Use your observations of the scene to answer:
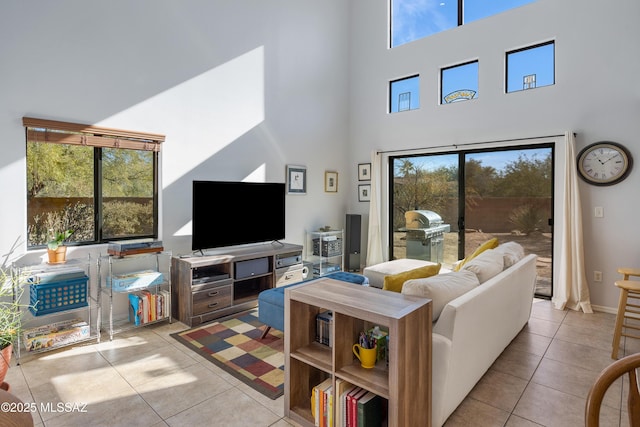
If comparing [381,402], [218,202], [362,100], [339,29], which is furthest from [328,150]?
[381,402]

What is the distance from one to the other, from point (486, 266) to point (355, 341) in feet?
4.01

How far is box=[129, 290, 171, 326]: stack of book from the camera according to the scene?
3418 millimetres

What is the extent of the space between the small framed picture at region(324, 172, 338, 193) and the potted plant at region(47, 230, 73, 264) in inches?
146

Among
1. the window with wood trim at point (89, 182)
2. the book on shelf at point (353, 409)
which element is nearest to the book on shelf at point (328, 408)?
the book on shelf at point (353, 409)

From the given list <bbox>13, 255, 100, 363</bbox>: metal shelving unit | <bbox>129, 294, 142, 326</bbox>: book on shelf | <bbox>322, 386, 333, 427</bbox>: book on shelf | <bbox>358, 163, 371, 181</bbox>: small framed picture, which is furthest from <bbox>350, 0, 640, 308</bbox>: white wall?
<bbox>13, 255, 100, 363</bbox>: metal shelving unit

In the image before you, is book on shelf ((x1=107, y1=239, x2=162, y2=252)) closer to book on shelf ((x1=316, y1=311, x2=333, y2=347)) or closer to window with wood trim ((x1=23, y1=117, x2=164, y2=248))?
window with wood trim ((x1=23, y1=117, x2=164, y2=248))

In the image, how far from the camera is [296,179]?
211 inches

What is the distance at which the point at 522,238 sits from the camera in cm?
461

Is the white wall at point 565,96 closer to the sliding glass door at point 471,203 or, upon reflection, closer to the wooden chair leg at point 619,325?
the sliding glass door at point 471,203

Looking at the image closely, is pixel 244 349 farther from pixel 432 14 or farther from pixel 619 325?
pixel 432 14

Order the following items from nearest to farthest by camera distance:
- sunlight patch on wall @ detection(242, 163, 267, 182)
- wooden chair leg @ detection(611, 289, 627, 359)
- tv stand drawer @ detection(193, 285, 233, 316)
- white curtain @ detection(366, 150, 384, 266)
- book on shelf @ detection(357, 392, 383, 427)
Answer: book on shelf @ detection(357, 392, 383, 427), wooden chair leg @ detection(611, 289, 627, 359), tv stand drawer @ detection(193, 285, 233, 316), sunlight patch on wall @ detection(242, 163, 267, 182), white curtain @ detection(366, 150, 384, 266)

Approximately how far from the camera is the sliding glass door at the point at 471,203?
447cm

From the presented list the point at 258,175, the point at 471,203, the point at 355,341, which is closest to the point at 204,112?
the point at 258,175

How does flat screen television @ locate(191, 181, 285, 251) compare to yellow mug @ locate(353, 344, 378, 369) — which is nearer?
yellow mug @ locate(353, 344, 378, 369)
